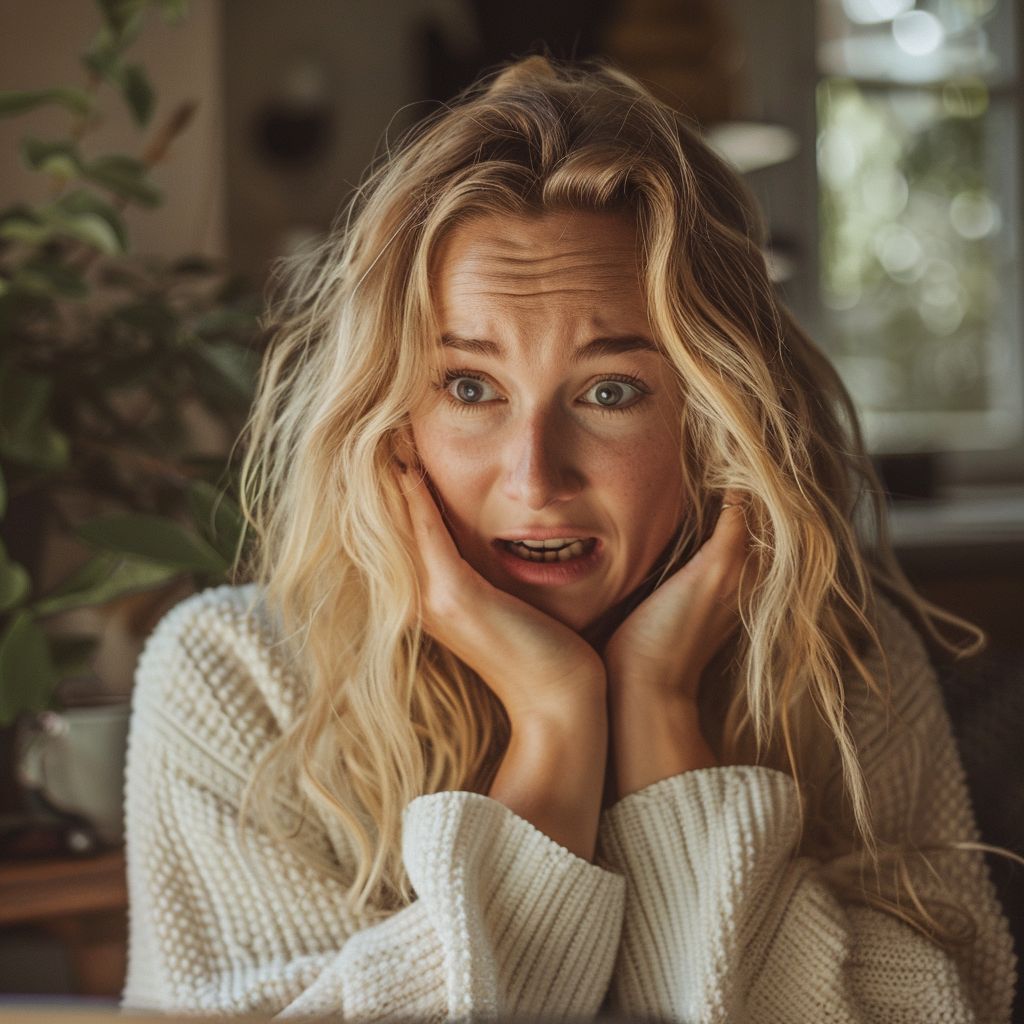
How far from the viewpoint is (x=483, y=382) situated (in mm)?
575

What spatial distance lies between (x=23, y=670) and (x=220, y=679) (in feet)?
0.74

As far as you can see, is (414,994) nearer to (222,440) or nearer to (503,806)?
(503,806)

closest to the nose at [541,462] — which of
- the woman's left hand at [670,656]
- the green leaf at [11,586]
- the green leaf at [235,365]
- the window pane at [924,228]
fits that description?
the woman's left hand at [670,656]

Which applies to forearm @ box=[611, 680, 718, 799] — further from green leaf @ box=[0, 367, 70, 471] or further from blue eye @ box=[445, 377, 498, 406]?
green leaf @ box=[0, 367, 70, 471]

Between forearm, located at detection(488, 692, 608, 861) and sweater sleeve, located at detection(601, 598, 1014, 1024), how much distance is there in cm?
3

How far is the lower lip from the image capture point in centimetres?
60

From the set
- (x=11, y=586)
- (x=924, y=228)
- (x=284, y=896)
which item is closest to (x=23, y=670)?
(x=11, y=586)

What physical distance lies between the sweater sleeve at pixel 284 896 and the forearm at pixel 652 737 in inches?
2.5

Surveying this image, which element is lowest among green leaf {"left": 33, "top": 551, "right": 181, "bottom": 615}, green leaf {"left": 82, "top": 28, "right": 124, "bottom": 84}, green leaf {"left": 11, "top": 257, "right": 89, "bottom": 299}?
green leaf {"left": 33, "top": 551, "right": 181, "bottom": 615}

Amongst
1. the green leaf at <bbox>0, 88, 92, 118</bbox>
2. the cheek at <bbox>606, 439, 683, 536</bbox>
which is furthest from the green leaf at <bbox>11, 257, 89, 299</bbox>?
the cheek at <bbox>606, 439, 683, 536</bbox>

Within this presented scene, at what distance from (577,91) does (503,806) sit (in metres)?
0.43

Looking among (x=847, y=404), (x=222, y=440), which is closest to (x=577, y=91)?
(x=847, y=404)

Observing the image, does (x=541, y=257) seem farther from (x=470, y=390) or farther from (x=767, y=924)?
(x=767, y=924)

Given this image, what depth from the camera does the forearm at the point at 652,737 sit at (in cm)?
61
